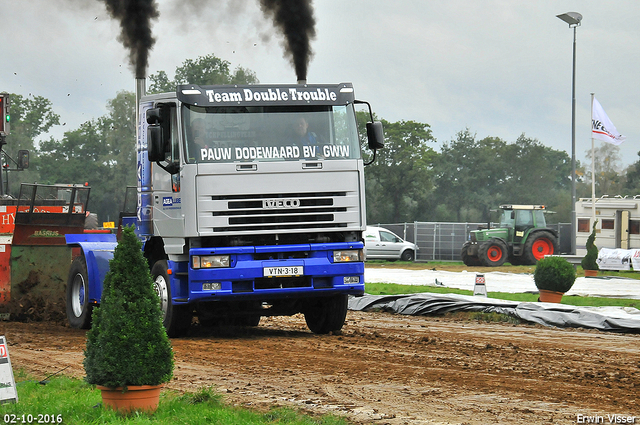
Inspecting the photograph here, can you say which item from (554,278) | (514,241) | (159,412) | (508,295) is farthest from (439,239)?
(159,412)

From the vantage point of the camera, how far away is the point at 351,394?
7.68 metres

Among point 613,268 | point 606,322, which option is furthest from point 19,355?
point 613,268

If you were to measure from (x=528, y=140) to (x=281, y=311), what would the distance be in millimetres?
79638

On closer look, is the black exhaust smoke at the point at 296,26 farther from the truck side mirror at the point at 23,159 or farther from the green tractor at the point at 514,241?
the green tractor at the point at 514,241

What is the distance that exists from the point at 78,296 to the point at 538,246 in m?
28.8

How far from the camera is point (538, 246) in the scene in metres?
38.9

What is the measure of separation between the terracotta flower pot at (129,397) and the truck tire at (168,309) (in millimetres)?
5177

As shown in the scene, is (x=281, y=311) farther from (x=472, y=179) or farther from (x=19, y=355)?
(x=472, y=179)

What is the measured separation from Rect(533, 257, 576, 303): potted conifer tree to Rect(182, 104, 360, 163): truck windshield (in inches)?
292

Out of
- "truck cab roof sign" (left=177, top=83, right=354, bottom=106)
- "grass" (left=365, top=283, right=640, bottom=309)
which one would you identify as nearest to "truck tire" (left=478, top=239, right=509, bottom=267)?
"grass" (left=365, top=283, right=640, bottom=309)

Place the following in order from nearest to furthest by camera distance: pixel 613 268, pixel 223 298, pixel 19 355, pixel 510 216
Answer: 1. pixel 19 355
2. pixel 223 298
3. pixel 613 268
4. pixel 510 216

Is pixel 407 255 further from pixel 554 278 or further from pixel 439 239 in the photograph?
pixel 554 278

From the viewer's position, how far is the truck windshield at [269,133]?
11297mm

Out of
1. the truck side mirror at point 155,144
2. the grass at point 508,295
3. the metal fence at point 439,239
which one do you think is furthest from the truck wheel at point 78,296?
the metal fence at point 439,239
